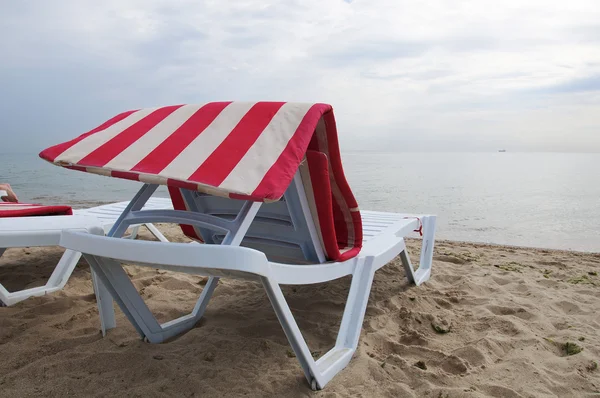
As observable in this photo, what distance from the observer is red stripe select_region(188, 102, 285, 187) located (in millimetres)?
1634

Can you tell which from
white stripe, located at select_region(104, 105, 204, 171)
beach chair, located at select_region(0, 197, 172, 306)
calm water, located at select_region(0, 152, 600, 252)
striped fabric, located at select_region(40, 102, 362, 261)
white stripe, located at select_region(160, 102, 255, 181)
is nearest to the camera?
striped fabric, located at select_region(40, 102, 362, 261)

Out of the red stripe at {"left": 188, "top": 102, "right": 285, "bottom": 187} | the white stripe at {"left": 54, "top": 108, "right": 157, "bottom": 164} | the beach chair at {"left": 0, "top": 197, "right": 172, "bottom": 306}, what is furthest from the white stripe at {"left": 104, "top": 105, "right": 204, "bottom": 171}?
the beach chair at {"left": 0, "top": 197, "right": 172, "bottom": 306}

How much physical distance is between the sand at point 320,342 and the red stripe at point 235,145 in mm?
924

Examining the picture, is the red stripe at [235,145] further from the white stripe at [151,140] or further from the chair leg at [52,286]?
the chair leg at [52,286]

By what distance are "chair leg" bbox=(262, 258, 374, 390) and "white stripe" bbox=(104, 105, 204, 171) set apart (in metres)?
0.78

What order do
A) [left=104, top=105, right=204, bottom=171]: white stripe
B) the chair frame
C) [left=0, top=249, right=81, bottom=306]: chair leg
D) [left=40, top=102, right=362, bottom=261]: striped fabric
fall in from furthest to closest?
[left=0, top=249, right=81, bottom=306]: chair leg → [left=104, top=105, right=204, bottom=171]: white stripe → [left=40, top=102, right=362, bottom=261]: striped fabric → the chair frame

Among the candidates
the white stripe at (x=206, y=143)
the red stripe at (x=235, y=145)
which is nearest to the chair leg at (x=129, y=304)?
the white stripe at (x=206, y=143)

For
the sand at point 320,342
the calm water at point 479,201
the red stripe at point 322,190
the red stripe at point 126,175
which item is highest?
the red stripe at point 126,175

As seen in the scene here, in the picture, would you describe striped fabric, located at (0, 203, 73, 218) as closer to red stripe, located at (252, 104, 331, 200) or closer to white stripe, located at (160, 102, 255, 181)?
white stripe, located at (160, 102, 255, 181)

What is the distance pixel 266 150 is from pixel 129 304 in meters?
1.14

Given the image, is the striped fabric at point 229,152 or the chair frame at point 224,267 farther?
the striped fabric at point 229,152

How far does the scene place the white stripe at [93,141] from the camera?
6.60 ft

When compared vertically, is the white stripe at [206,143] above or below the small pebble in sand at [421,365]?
above

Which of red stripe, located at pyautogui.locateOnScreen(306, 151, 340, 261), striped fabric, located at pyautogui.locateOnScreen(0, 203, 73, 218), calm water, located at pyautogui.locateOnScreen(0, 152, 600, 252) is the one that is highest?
red stripe, located at pyautogui.locateOnScreen(306, 151, 340, 261)
